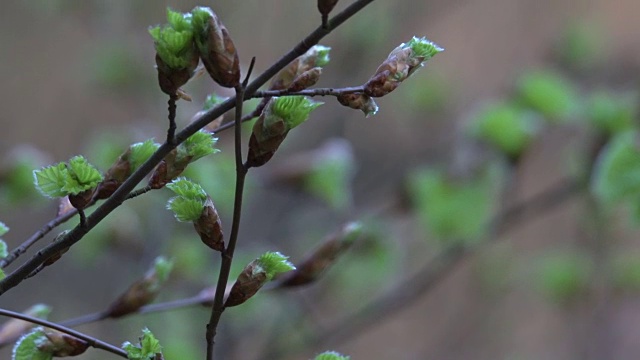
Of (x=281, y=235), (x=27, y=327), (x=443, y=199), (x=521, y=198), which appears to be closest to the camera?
(x=27, y=327)

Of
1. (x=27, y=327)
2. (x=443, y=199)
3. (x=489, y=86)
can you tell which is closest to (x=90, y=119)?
(x=489, y=86)

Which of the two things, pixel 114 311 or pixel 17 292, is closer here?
pixel 114 311

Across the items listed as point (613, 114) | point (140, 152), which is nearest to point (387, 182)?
point (613, 114)

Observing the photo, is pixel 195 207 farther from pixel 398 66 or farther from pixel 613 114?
pixel 613 114

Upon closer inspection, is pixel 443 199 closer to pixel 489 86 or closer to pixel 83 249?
pixel 83 249

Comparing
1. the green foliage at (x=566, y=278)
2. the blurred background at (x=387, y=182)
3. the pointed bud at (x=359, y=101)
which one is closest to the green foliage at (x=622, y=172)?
the blurred background at (x=387, y=182)

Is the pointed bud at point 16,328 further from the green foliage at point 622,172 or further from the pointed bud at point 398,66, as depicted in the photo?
the green foliage at point 622,172
